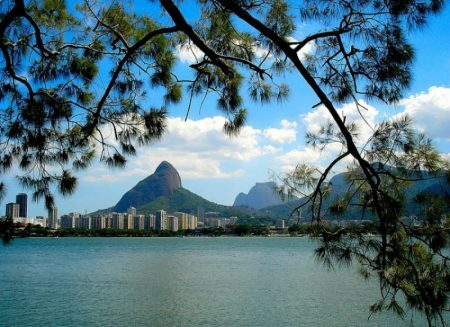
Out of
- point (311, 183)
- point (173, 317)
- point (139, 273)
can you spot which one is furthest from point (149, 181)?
point (311, 183)

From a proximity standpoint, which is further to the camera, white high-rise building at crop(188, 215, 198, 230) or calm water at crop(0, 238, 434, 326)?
white high-rise building at crop(188, 215, 198, 230)

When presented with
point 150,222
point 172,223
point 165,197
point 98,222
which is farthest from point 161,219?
point 165,197

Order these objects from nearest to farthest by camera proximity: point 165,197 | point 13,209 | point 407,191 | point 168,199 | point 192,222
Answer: point 407,191
point 13,209
point 192,222
point 168,199
point 165,197

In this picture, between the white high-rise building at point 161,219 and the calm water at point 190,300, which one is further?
the white high-rise building at point 161,219

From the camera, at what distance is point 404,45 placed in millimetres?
2643

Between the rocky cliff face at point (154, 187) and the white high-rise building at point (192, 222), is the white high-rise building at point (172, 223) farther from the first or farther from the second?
the rocky cliff face at point (154, 187)

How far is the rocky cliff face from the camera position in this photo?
152 meters

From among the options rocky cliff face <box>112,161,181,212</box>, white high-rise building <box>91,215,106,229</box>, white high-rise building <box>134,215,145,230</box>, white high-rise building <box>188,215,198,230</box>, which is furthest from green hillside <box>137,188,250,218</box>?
white high-rise building <box>91,215,106,229</box>

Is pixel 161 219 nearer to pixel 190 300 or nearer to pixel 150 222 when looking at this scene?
pixel 150 222

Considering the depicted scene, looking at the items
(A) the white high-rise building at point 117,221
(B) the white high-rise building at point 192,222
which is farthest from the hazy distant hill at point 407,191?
(B) the white high-rise building at point 192,222

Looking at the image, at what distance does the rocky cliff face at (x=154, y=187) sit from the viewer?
151625 mm

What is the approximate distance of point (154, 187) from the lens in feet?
501

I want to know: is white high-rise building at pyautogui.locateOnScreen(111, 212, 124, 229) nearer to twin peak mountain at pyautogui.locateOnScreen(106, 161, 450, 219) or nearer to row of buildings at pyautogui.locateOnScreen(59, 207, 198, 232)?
row of buildings at pyautogui.locateOnScreen(59, 207, 198, 232)

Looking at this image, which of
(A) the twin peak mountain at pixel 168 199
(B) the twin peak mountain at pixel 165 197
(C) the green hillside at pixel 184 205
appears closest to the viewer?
(C) the green hillside at pixel 184 205
